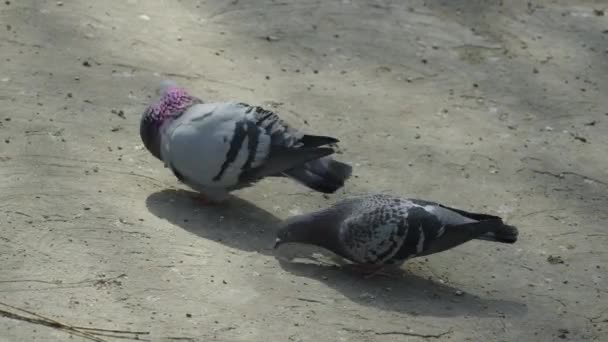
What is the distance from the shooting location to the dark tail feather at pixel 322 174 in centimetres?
573

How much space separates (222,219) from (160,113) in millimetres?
651

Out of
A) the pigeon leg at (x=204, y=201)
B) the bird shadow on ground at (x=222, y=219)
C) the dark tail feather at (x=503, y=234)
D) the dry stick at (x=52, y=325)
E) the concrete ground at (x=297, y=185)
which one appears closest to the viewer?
the dry stick at (x=52, y=325)

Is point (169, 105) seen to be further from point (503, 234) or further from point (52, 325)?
point (503, 234)

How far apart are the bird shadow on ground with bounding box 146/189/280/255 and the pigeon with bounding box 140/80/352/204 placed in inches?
5.3

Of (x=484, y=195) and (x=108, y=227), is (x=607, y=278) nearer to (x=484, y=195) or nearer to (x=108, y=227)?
(x=484, y=195)

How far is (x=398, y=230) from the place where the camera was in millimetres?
5219

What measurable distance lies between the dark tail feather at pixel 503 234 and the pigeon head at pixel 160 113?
5.67ft

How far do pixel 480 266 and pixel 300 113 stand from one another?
71.2 inches

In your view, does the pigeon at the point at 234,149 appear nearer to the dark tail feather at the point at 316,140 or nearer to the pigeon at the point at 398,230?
the dark tail feather at the point at 316,140

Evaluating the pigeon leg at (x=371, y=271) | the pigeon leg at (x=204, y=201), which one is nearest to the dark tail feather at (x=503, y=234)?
the pigeon leg at (x=371, y=271)

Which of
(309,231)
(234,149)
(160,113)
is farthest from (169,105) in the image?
(309,231)

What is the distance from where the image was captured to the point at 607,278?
5.57 metres

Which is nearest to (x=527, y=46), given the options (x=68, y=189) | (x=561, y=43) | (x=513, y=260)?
(x=561, y=43)

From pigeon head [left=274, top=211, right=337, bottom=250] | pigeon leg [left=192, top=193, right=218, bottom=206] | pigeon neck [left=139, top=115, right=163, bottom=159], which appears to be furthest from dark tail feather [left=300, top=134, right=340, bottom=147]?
pigeon neck [left=139, top=115, right=163, bottom=159]
